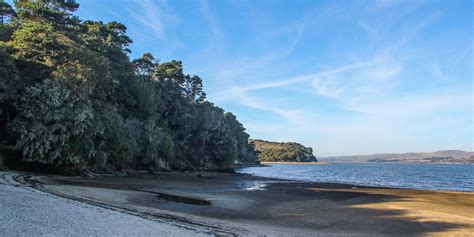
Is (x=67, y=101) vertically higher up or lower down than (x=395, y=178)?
higher up

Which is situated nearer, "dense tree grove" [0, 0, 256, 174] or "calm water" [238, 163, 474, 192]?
"dense tree grove" [0, 0, 256, 174]

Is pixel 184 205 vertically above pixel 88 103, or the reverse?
pixel 88 103

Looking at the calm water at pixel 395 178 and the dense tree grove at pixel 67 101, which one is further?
the calm water at pixel 395 178

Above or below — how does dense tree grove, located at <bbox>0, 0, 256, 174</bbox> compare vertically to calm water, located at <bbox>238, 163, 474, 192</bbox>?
above

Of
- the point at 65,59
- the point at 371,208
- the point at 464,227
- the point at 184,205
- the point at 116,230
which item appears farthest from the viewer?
the point at 65,59

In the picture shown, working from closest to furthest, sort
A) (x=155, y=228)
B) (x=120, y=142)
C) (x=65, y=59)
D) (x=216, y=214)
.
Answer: (x=155, y=228), (x=216, y=214), (x=65, y=59), (x=120, y=142)

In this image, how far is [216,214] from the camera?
1994 centimetres

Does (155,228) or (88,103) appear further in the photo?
(88,103)

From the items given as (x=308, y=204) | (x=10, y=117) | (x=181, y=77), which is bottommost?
(x=308, y=204)

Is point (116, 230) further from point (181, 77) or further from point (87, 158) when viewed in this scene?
point (181, 77)

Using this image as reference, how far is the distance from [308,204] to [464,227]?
10730 mm

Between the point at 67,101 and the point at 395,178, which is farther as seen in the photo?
the point at 395,178

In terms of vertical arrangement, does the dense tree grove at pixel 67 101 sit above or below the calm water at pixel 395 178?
above

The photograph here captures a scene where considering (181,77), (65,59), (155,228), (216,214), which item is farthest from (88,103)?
(181,77)
